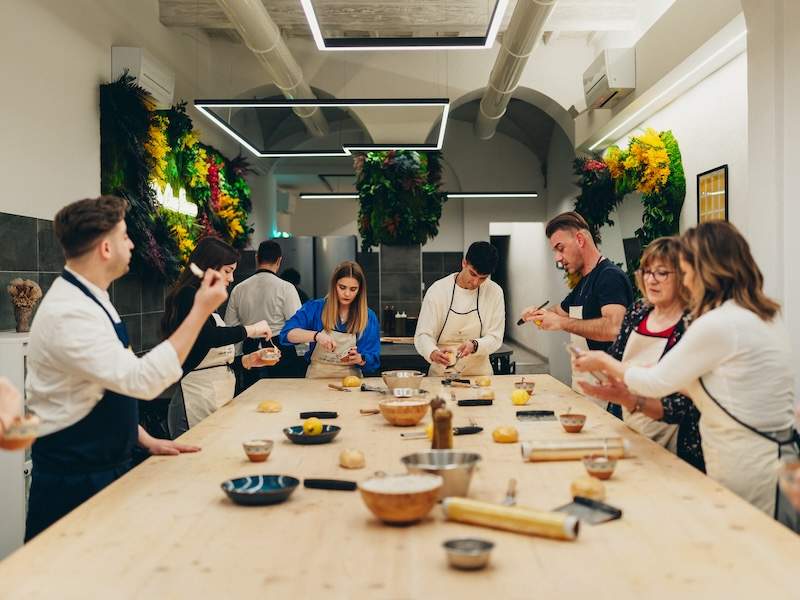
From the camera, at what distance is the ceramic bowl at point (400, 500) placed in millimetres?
1960

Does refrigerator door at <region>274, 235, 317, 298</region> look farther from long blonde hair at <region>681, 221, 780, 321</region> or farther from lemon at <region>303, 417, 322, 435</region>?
long blonde hair at <region>681, 221, 780, 321</region>

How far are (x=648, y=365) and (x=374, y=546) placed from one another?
180 centimetres

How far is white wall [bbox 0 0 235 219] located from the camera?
201 inches

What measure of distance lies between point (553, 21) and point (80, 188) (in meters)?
4.77

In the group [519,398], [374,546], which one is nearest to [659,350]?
[519,398]

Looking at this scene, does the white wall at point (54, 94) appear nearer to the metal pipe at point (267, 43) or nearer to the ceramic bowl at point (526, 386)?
Answer: the metal pipe at point (267, 43)

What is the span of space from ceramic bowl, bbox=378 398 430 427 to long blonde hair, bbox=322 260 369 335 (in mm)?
1739

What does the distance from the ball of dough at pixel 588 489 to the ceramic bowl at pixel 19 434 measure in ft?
4.65

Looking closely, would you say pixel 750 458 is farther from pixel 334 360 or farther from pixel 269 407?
pixel 334 360

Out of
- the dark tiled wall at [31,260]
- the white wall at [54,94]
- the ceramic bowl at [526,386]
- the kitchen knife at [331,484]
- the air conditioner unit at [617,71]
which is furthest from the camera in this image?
the air conditioner unit at [617,71]

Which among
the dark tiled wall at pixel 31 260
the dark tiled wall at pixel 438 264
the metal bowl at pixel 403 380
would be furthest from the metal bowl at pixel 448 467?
the dark tiled wall at pixel 438 264

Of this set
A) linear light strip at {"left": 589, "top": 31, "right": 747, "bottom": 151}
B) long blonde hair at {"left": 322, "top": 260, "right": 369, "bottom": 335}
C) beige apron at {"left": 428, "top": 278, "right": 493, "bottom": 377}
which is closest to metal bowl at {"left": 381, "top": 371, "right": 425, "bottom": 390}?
long blonde hair at {"left": 322, "top": 260, "right": 369, "bottom": 335}

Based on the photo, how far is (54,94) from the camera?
568 cm

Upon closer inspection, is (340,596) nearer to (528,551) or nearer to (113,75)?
(528,551)
